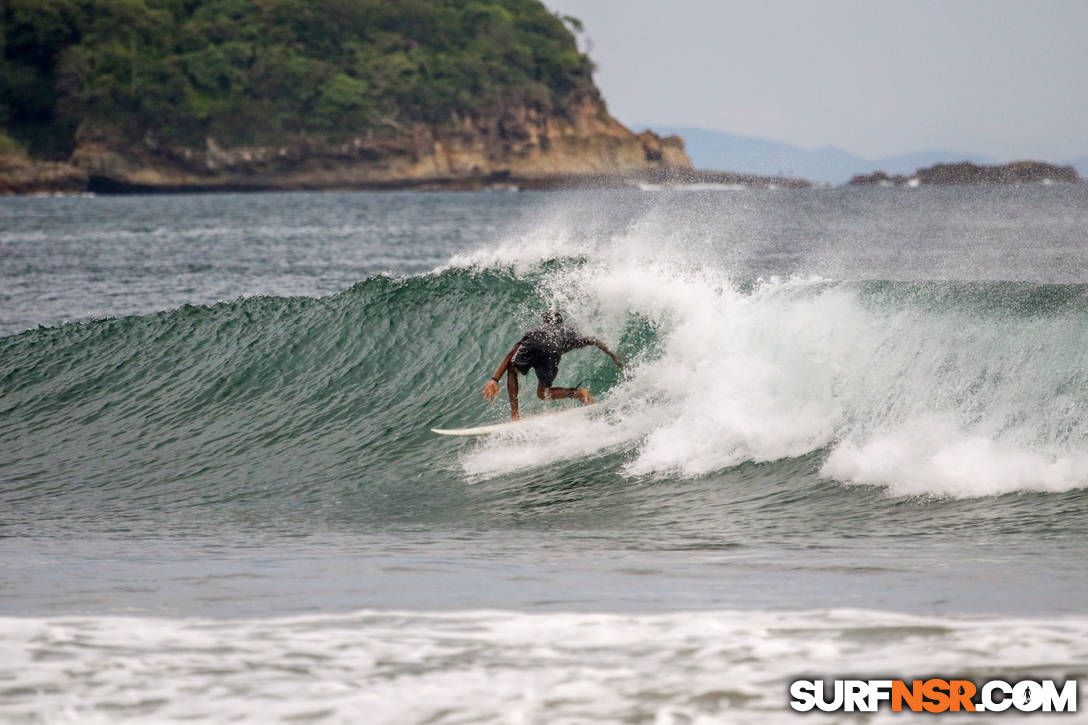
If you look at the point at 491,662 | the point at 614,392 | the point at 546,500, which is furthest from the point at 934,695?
the point at 614,392

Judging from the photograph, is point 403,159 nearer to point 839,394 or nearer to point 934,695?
point 839,394

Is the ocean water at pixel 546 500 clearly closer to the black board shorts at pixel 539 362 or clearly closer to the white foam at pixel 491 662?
the white foam at pixel 491 662

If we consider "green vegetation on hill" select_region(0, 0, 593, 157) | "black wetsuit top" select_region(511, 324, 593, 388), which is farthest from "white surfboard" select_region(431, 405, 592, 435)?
"green vegetation on hill" select_region(0, 0, 593, 157)

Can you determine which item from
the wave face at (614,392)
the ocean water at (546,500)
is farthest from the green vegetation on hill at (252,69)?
the wave face at (614,392)

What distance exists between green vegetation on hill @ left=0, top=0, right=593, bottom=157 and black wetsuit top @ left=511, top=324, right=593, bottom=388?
122 metres

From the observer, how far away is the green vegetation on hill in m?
127

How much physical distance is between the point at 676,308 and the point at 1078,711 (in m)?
8.64

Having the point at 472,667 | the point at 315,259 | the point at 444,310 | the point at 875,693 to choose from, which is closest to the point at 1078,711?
the point at 875,693

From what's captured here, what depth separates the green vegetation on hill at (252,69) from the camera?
417 ft

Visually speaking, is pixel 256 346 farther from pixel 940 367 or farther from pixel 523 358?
pixel 940 367

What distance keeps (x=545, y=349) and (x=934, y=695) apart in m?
7.38

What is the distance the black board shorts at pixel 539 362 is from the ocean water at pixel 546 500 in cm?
43

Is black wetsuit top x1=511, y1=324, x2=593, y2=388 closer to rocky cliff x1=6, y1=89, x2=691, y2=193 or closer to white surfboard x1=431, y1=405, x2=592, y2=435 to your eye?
white surfboard x1=431, y1=405, x2=592, y2=435

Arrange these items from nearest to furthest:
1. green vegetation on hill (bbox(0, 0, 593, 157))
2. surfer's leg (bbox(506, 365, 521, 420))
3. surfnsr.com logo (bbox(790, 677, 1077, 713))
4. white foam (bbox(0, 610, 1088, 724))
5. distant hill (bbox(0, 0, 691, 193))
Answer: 1. surfnsr.com logo (bbox(790, 677, 1077, 713))
2. white foam (bbox(0, 610, 1088, 724))
3. surfer's leg (bbox(506, 365, 521, 420))
4. distant hill (bbox(0, 0, 691, 193))
5. green vegetation on hill (bbox(0, 0, 593, 157))
